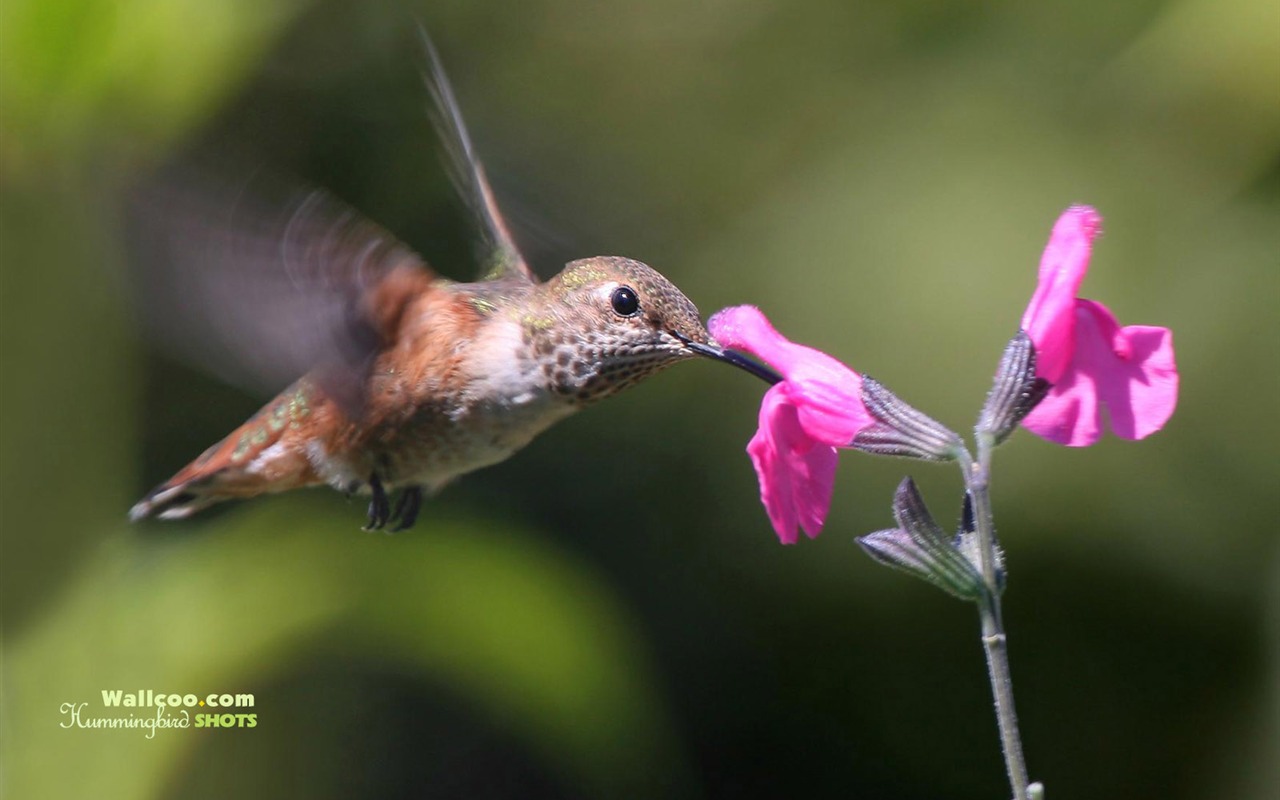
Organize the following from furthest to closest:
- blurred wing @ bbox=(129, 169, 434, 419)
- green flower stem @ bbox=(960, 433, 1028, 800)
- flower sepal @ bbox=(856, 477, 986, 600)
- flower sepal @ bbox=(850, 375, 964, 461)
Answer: blurred wing @ bbox=(129, 169, 434, 419)
flower sepal @ bbox=(850, 375, 964, 461)
flower sepal @ bbox=(856, 477, 986, 600)
green flower stem @ bbox=(960, 433, 1028, 800)

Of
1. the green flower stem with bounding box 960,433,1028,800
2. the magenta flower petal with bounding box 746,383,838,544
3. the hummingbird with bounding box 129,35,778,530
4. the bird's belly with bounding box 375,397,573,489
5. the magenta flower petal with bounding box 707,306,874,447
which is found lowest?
the green flower stem with bounding box 960,433,1028,800

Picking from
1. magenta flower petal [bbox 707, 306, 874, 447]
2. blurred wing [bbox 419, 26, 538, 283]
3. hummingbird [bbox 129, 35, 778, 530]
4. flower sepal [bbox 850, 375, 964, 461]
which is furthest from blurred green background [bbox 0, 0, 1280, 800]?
flower sepal [bbox 850, 375, 964, 461]

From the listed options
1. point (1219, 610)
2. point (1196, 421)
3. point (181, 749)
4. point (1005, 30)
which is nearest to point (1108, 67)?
point (1005, 30)

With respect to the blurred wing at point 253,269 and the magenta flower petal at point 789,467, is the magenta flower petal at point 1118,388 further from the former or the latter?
the blurred wing at point 253,269

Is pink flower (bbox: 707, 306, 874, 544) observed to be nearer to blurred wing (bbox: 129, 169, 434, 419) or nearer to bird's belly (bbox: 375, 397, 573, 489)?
bird's belly (bbox: 375, 397, 573, 489)

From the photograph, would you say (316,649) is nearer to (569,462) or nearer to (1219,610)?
(569,462)

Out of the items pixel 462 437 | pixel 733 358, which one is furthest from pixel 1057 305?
pixel 462 437

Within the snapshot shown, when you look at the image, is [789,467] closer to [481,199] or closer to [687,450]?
[481,199]
